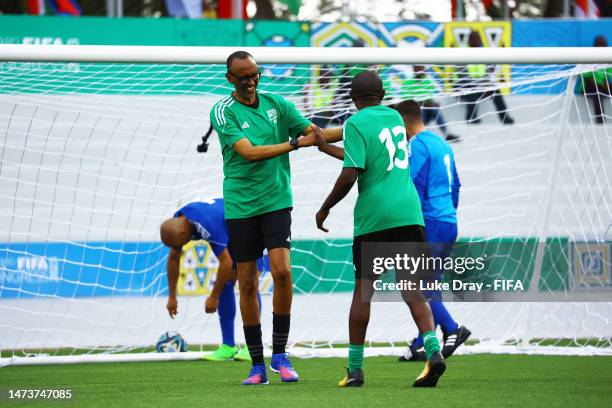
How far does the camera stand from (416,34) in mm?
15430

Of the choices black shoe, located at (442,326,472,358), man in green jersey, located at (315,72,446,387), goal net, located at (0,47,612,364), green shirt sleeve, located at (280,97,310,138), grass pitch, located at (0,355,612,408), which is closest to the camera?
grass pitch, located at (0,355,612,408)

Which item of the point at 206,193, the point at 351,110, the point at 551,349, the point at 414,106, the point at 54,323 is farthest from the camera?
the point at 206,193

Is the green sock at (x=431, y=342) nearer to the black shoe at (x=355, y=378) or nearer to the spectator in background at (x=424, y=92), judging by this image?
A: the black shoe at (x=355, y=378)

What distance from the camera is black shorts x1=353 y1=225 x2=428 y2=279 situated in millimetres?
5680


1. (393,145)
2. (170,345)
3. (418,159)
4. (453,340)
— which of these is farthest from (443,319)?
(170,345)

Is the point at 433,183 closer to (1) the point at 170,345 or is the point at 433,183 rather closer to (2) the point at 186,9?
(1) the point at 170,345

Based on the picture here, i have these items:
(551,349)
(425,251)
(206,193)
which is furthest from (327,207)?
(206,193)

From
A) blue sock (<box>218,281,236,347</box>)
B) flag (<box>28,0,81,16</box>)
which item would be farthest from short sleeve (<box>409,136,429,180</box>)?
flag (<box>28,0,81,16</box>)

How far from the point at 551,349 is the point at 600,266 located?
1599mm

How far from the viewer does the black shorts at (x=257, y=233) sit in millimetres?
6129

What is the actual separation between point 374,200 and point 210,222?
259cm

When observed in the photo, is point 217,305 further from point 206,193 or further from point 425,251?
point 206,193

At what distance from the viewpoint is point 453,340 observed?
24.1ft

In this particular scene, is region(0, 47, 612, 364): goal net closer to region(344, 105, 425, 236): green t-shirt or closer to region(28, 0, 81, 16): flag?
region(28, 0, 81, 16): flag
